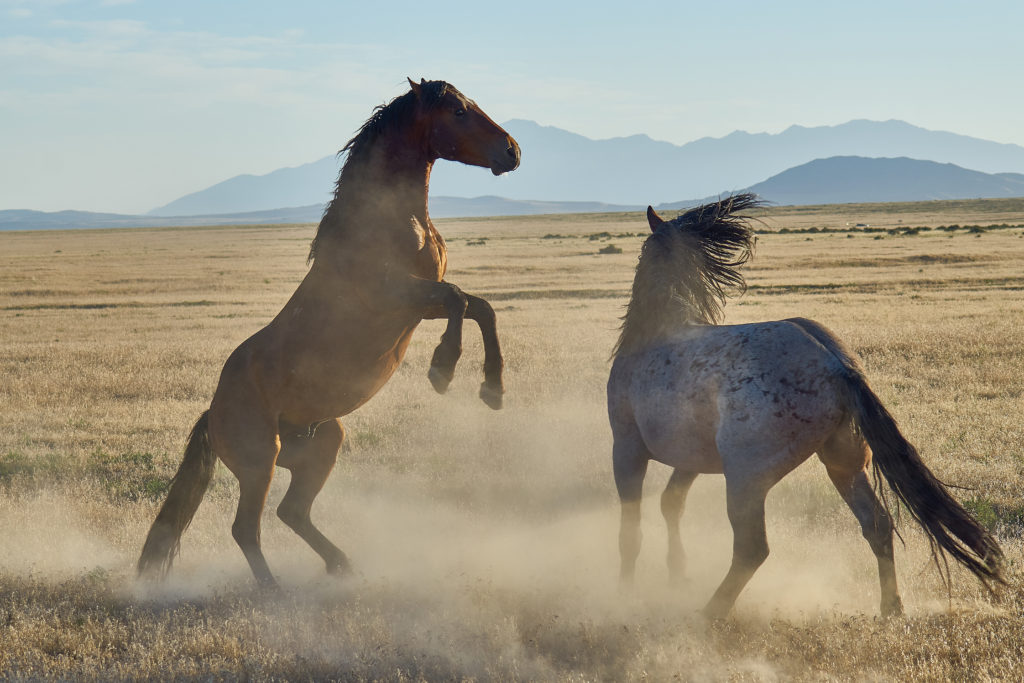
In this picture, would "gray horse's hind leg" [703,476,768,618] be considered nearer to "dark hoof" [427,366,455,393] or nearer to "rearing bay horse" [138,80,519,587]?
"rearing bay horse" [138,80,519,587]

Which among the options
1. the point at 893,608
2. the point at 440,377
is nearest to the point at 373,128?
the point at 440,377

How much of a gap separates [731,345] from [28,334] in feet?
62.8

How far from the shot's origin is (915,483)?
4.50 metres

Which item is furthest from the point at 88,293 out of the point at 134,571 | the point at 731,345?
the point at 731,345

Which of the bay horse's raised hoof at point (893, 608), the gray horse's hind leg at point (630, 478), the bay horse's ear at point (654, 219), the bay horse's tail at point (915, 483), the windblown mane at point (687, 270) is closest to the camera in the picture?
the bay horse's tail at point (915, 483)

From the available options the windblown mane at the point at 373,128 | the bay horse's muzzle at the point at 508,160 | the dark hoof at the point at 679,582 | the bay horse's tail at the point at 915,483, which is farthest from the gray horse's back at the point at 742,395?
the windblown mane at the point at 373,128

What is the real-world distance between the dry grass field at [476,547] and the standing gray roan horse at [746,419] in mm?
495

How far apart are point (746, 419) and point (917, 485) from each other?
96 centimetres

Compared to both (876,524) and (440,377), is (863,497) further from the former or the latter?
(440,377)

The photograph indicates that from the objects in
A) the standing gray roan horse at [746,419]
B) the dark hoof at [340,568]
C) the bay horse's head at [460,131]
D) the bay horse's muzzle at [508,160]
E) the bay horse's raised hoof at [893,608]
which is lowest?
the dark hoof at [340,568]

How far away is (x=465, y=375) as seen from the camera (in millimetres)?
13719

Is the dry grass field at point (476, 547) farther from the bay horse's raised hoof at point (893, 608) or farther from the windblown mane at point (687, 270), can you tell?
the windblown mane at point (687, 270)

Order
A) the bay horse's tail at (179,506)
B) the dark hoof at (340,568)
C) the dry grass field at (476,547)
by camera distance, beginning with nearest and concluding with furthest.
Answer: the dry grass field at (476,547), the bay horse's tail at (179,506), the dark hoof at (340,568)

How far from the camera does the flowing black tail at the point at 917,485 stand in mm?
4430
